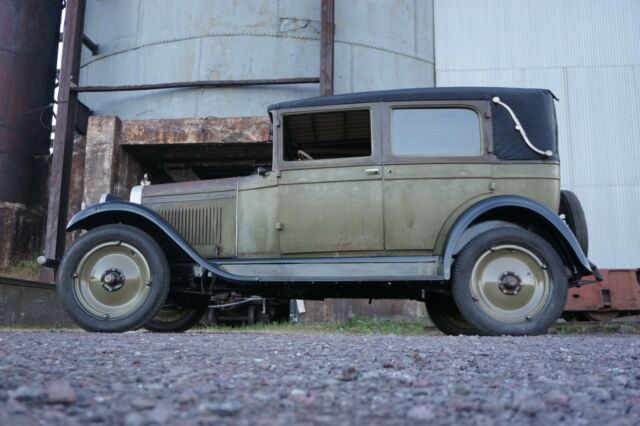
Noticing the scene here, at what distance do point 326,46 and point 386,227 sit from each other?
5094mm

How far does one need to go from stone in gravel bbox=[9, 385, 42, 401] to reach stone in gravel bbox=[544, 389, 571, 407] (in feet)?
4.41

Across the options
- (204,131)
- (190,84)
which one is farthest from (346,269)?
(190,84)

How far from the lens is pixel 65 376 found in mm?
1925

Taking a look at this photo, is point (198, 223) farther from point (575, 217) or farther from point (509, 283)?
point (575, 217)

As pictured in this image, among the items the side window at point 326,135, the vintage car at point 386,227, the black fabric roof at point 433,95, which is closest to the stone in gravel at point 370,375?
the vintage car at point 386,227

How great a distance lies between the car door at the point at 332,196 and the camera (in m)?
4.79

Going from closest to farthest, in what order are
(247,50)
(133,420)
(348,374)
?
(133,420), (348,374), (247,50)

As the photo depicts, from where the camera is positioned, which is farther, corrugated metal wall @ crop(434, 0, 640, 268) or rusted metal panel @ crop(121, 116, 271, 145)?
corrugated metal wall @ crop(434, 0, 640, 268)

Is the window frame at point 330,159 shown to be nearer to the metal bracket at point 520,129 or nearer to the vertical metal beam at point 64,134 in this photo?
the metal bracket at point 520,129

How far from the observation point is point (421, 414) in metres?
1.46

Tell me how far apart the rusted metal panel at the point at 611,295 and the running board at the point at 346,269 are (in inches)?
128

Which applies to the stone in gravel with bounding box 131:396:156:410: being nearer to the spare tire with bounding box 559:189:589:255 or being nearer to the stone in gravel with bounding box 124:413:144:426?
the stone in gravel with bounding box 124:413:144:426

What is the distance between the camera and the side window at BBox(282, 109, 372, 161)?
5055 millimetres

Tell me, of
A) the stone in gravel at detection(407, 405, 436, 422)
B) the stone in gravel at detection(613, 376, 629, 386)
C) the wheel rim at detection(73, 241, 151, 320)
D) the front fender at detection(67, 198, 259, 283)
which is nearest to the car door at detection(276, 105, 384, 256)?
the front fender at detection(67, 198, 259, 283)
